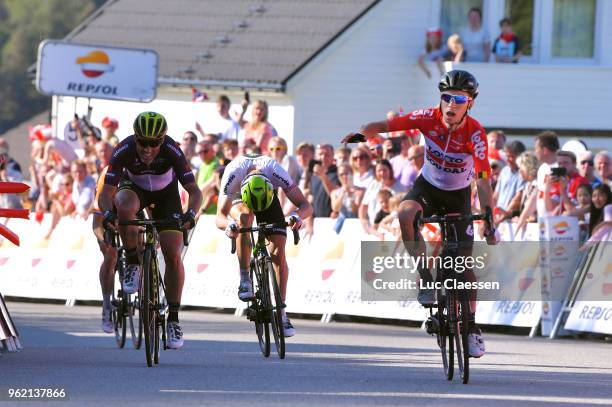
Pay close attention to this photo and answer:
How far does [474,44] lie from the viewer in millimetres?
30391

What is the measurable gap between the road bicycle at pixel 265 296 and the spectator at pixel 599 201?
177 inches

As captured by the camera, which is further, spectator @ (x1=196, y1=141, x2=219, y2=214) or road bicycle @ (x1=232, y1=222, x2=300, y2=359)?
spectator @ (x1=196, y1=141, x2=219, y2=214)

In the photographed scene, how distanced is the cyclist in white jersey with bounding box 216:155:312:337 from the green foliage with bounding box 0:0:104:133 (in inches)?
2840

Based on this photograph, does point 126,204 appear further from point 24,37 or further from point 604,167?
point 24,37

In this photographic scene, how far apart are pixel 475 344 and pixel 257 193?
102 inches

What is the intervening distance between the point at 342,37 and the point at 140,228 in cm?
1848

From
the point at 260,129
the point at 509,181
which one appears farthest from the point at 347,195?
the point at 260,129

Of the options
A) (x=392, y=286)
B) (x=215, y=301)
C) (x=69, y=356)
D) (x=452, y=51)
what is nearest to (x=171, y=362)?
(x=69, y=356)

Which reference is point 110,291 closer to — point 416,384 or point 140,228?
point 140,228

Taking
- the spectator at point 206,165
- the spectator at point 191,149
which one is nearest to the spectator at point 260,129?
the spectator at point 206,165

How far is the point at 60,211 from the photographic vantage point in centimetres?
2388

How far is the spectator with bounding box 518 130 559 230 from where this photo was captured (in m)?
18.0

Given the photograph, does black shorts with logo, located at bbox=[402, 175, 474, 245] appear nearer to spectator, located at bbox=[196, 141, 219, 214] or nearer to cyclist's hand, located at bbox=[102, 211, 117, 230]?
cyclist's hand, located at bbox=[102, 211, 117, 230]

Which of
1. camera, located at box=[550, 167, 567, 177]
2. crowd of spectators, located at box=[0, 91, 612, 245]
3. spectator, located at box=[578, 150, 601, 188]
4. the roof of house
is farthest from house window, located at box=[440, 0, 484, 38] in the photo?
camera, located at box=[550, 167, 567, 177]
